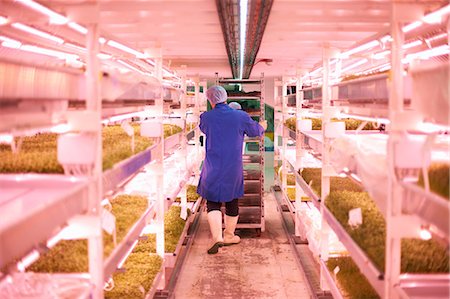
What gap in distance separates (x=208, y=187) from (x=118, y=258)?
3.96 meters

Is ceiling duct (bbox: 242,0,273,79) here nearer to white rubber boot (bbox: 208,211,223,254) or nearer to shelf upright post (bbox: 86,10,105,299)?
shelf upright post (bbox: 86,10,105,299)

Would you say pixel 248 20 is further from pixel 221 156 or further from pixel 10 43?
pixel 221 156

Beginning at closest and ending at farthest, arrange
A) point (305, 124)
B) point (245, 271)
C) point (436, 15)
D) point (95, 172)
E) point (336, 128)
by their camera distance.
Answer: point (95, 172) < point (436, 15) < point (336, 128) < point (305, 124) < point (245, 271)

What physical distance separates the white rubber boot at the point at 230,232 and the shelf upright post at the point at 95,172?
455cm

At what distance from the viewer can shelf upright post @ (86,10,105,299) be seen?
2721mm

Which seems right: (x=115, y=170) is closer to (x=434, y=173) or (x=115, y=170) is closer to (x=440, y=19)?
(x=434, y=173)

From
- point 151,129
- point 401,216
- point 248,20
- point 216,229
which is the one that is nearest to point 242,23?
point 248,20

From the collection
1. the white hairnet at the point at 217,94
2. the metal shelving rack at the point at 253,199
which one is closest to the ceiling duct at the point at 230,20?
the white hairnet at the point at 217,94

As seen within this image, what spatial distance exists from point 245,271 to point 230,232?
1.18m

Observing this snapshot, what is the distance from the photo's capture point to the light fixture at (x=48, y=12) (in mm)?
2922

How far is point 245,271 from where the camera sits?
6285 millimetres

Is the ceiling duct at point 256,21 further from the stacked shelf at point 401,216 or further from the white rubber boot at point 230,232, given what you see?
the white rubber boot at point 230,232

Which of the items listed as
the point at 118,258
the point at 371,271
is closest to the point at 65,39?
the point at 118,258

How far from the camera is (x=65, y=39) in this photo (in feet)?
13.1
